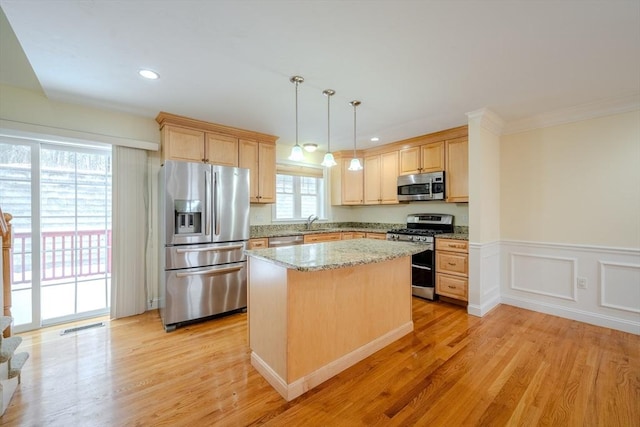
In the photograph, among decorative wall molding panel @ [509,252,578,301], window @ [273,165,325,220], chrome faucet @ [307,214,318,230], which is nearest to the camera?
decorative wall molding panel @ [509,252,578,301]

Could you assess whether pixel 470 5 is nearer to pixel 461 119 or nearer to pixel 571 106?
pixel 461 119

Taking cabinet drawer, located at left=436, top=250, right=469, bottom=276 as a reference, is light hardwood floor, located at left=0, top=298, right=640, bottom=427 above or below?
below

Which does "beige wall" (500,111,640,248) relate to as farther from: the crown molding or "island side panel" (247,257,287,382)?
"island side panel" (247,257,287,382)

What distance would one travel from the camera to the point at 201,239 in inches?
120

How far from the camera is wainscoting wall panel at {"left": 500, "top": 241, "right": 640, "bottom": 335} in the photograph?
2803 mm

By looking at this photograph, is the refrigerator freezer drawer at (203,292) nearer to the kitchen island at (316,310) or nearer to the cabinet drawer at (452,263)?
the kitchen island at (316,310)

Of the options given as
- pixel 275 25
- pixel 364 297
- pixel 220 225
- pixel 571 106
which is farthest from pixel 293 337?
pixel 571 106

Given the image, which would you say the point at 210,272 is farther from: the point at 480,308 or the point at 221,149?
the point at 480,308

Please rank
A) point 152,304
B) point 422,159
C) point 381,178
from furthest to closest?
point 381,178, point 422,159, point 152,304

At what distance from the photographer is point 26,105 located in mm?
2684

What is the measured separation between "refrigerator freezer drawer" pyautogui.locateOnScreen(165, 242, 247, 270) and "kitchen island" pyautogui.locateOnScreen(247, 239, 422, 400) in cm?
103

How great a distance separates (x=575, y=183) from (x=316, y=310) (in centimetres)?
340

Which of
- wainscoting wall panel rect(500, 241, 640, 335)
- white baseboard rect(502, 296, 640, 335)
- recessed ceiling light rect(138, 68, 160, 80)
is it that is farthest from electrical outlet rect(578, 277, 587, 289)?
recessed ceiling light rect(138, 68, 160, 80)

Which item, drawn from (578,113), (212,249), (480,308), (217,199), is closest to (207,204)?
(217,199)
